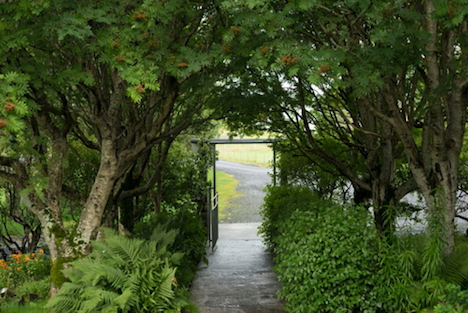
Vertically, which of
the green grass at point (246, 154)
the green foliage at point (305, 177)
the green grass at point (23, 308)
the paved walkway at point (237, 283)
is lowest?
the paved walkway at point (237, 283)

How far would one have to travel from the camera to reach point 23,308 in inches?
273

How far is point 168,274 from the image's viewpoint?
6410 mm

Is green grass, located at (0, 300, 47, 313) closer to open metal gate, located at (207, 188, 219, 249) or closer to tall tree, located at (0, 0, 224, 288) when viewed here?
tall tree, located at (0, 0, 224, 288)

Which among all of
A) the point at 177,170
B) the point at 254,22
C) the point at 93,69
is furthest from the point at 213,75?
the point at 177,170

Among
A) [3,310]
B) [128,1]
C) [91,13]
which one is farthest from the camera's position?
[3,310]

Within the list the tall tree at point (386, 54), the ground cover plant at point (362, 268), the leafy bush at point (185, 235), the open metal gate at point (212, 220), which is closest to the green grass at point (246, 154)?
the open metal gate at point (212, 220)

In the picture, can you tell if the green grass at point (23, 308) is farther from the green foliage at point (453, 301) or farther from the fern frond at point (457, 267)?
the fern frond at point (457, 267)

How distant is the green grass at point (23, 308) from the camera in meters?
6.85

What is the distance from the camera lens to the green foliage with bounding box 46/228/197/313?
591 cm

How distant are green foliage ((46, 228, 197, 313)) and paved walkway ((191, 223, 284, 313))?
3.36ft

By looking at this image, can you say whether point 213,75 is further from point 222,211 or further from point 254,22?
point 222,211

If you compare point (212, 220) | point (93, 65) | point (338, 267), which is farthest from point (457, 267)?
point (212, 220)

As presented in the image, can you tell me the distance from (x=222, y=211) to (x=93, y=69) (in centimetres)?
2420

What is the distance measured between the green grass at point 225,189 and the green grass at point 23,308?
72.8 ft
